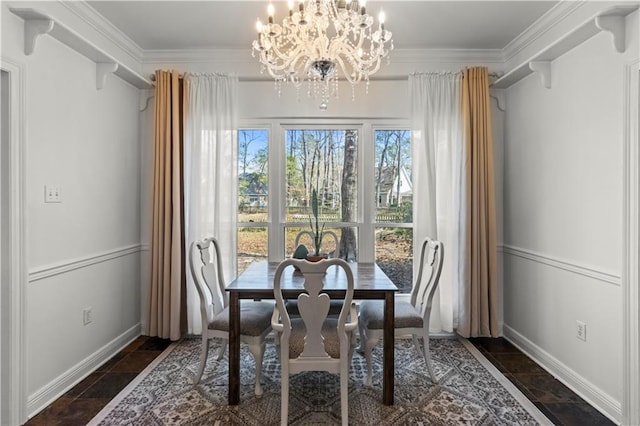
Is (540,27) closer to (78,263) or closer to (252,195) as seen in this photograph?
(252,195)

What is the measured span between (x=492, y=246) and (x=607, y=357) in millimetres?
1248

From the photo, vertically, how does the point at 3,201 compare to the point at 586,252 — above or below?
above

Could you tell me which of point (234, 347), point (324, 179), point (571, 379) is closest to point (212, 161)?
point (324, 179)

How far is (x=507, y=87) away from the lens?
3520mm

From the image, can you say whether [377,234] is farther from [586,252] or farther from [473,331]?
[586,252]

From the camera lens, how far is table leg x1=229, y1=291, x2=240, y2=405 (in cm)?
233

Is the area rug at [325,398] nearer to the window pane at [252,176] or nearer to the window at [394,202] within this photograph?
the window at [394,202]

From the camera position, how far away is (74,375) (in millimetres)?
2635

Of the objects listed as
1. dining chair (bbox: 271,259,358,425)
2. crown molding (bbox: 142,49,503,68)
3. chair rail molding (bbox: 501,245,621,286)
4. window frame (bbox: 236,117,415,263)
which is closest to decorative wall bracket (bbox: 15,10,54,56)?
crown molding (bbox: 142,49,503,68)

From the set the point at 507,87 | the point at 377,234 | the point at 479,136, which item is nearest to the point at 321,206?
the point at 377,234

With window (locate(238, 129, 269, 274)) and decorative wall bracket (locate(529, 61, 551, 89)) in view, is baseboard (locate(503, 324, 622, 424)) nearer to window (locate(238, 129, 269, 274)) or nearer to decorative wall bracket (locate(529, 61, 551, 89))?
decorative wall bracket (locate(529, 61, 551, 89))

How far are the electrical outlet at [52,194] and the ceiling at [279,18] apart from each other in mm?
1393

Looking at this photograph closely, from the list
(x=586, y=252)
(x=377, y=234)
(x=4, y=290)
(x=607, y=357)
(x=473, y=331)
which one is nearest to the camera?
(x=4, y=290)

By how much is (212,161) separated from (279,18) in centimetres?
138
